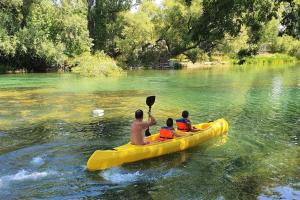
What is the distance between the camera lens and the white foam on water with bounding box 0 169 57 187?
9755 millimetres

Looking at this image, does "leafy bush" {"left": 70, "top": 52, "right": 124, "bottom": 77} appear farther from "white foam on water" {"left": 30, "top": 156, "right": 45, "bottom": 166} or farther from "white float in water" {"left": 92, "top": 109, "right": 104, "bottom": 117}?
"white foam on water" {"left": 30, "top": 156, "right": 45, "bottom": 166}

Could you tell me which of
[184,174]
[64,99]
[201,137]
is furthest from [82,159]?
[64,99]

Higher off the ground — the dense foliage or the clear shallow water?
the dense foliage

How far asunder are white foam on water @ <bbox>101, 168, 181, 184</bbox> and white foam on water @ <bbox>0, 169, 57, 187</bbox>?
138cm

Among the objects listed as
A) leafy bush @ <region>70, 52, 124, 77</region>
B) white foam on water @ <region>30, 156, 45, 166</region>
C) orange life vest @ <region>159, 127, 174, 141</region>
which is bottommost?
white foam on water @ <region>30, 156, 45, 166</region>

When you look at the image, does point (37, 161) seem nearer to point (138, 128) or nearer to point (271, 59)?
point (138, 128)

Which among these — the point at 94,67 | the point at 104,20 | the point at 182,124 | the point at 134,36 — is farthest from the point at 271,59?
the point at 182,124

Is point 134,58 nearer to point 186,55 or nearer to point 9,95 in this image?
point 186,55

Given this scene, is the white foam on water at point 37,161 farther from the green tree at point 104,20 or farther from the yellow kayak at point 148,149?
the green tree at point 104,20

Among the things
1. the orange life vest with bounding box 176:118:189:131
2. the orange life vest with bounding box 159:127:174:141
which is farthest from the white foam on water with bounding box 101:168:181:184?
the orange life vest with bounding box 176:118:189:131

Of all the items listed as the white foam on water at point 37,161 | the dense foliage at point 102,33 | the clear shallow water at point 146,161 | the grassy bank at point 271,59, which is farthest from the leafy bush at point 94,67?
the grassy bank at point 271,59

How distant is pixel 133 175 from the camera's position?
33.7 ft

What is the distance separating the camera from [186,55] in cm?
5391

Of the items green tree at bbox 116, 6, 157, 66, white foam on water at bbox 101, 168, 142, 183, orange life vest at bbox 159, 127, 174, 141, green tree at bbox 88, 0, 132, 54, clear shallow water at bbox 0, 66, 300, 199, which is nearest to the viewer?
clear shallow water at bbox 0, 66, 300, 199
